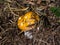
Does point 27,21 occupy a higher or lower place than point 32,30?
higher

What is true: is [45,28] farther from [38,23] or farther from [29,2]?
[29,2]

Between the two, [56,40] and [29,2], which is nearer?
[56,40]

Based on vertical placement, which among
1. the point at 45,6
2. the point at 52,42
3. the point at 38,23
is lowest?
the point at 52,42

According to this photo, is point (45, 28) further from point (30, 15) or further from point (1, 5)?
point (1, 5)

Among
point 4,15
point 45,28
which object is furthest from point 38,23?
point 4,15

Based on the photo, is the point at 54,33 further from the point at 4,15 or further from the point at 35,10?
the point at 4,15

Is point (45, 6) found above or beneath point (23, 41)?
above

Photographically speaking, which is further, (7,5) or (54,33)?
(7,5)

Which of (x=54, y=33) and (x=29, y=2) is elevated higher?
(x=29, y=2)

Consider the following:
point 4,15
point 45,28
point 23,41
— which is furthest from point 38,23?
point 4,15
